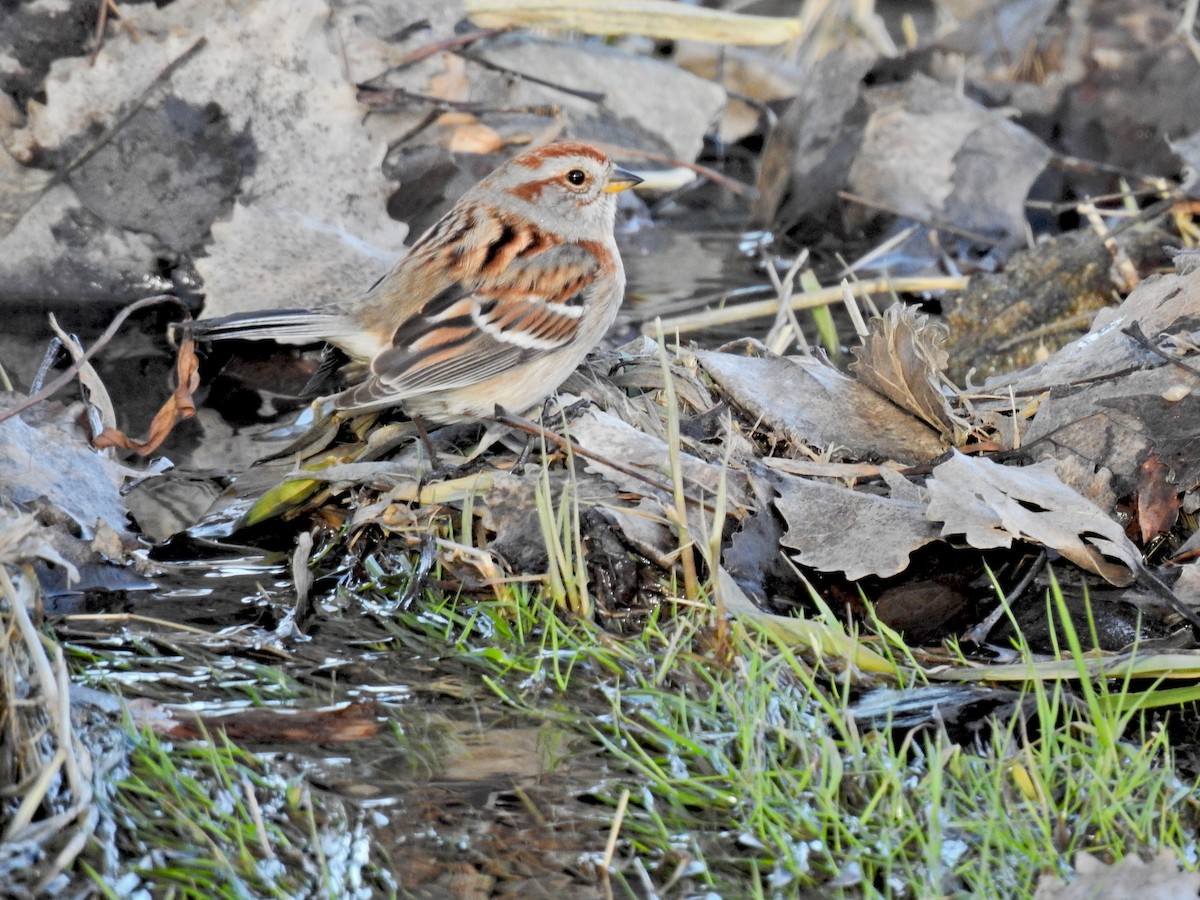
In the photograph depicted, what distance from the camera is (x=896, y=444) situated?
3.90 metres

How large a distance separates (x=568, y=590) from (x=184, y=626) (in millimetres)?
876

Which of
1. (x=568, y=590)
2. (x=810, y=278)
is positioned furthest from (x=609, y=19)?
(x=568, y=590)

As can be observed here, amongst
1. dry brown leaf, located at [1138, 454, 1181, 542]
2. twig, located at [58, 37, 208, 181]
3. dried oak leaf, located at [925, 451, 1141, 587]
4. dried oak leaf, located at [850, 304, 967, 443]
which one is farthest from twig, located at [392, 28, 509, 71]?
dry brown leaf, located at [1138, 454, 1181, 542]

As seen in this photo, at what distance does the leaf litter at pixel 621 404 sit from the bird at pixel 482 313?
0.14 meters

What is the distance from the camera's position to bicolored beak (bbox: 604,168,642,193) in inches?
191

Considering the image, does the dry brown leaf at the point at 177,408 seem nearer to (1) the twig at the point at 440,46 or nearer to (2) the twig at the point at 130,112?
(2) the twig at the point at 130,112

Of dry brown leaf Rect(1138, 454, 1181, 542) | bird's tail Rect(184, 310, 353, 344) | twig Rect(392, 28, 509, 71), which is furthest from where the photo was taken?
twig Rect(392, 28, 509, 71)

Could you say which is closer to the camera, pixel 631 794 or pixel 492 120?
pixel 631 794

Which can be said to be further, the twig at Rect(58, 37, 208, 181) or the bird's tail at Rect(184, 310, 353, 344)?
the twig at Rect(58, 37, 208, 181)

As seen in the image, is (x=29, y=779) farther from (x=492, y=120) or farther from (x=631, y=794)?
(x=492, y=120)

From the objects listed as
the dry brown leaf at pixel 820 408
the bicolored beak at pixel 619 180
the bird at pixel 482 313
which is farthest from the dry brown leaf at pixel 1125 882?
the bicolored beak at pixel 619 180

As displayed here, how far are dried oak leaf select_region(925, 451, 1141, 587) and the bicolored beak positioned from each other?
1825 mm

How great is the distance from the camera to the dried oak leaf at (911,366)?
3850 mm

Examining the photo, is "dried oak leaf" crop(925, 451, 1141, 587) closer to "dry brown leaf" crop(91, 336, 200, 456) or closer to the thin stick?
the thin stick
